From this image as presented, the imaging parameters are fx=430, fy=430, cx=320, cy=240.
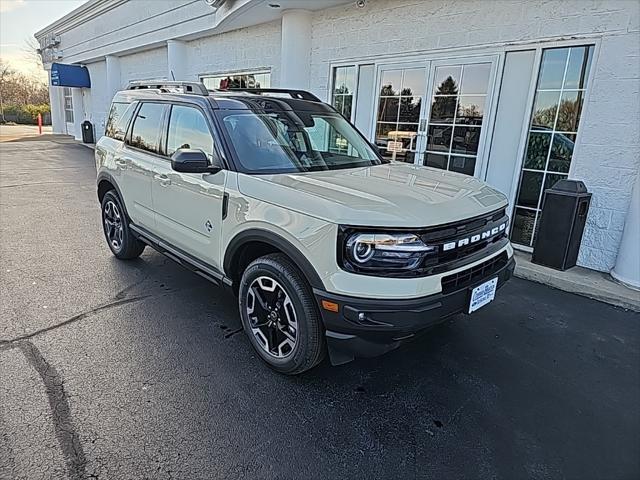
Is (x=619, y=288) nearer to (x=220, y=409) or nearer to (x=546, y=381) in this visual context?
(x=546, y=381)

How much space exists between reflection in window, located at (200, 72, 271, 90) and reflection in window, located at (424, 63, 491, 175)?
449 centimetres

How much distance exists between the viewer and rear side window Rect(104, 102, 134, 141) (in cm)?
472

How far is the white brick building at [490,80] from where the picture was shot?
4.75 metres

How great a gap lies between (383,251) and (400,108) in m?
5.13

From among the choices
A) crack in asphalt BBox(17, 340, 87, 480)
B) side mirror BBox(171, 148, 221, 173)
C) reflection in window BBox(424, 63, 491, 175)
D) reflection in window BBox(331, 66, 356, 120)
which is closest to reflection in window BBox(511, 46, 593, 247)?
reflection in window BBox(424, 63, 491, 175)

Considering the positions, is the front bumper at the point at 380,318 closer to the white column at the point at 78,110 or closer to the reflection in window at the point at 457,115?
the reflection in window at the point at 457,115

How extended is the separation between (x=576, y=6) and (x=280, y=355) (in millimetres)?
5005

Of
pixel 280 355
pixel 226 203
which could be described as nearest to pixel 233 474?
pixel 280 355

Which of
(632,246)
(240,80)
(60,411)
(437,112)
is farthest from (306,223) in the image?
(240,80)

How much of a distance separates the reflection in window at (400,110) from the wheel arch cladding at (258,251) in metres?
4.46

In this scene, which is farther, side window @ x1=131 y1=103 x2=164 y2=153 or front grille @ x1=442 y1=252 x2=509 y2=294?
side window @ x1=131 y1=103 x2=164 y2=153

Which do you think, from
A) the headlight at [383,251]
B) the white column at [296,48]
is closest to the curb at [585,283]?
the headlight at [383,251]

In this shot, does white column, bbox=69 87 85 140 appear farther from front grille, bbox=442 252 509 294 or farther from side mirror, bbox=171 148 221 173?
front grille, bbox=442 252 509 294

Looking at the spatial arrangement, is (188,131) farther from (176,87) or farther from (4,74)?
(4,74)
